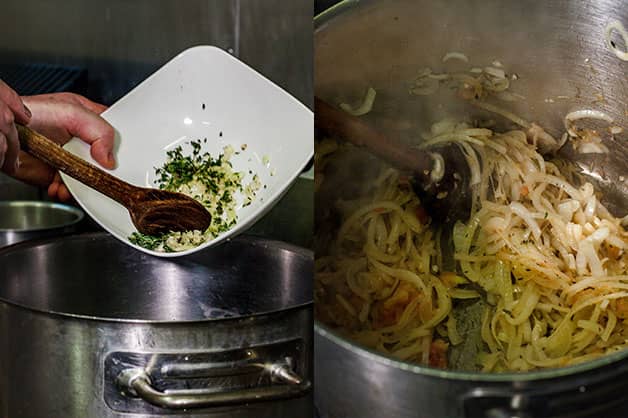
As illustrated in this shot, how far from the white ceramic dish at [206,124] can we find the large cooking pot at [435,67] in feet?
2.26

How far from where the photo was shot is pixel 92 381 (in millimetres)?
761

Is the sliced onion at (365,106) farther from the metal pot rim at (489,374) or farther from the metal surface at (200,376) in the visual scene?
the metal surface at (200,376)

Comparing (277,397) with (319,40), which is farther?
(277,397)

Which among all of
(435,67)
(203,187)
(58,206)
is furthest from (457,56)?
(58,206)

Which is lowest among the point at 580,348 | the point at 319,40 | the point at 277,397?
the point at 277,397

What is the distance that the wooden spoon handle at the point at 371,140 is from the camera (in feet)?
1.08

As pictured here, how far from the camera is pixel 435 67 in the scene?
1.11 feet

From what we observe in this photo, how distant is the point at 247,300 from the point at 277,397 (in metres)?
0.45

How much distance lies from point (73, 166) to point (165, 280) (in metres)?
0.30

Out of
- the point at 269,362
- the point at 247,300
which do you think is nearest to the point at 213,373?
the point at 269,362

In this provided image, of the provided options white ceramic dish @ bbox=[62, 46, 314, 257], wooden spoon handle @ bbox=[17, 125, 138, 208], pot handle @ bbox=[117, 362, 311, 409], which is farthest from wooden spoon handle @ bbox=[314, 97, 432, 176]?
white ceramic dish @ bbox=[62, 46, 314, 257]

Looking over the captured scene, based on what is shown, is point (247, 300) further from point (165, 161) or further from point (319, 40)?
point (319, 40)

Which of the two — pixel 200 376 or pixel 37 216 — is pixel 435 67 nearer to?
pixel 200 376

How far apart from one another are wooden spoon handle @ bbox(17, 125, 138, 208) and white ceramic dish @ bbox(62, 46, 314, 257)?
67 millimetres
